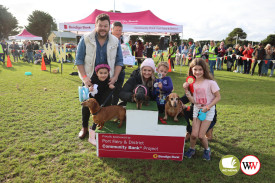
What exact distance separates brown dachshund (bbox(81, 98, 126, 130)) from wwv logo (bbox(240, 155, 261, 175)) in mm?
2011

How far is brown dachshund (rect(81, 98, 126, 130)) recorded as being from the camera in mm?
2689

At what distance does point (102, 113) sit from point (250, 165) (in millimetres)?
2447

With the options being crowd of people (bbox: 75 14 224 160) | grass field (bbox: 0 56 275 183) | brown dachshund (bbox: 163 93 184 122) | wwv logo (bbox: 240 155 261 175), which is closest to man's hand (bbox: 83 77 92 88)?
crowd of people (bbox: 75 14 224 160)

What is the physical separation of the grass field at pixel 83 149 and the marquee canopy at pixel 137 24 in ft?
18.6

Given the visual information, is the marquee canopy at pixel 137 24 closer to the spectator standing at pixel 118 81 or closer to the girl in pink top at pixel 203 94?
the spectator standing at pixel 118 81

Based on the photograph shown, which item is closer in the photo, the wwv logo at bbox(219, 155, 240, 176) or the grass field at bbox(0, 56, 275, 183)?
the grass field at bbox(0, 56, 275, 183)

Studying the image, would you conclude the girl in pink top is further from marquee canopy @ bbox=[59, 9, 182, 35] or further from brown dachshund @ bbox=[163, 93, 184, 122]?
marquee canopy @ bbox=[59, 9, 182, 35]

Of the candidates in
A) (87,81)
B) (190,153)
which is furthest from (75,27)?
(190,153)

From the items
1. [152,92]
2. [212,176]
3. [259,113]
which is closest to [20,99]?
[152,92]

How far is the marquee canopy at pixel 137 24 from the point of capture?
9609 mm

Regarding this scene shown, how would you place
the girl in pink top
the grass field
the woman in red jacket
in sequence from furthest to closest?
1. the woman in red jacket
2. the girl in pink top
3. the grass field

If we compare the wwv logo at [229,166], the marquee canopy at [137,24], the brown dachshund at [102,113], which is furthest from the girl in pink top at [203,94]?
the marquee canopy at [137,24]

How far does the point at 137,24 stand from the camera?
10.1 metres

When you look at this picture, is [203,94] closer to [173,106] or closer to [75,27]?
[173,106]
